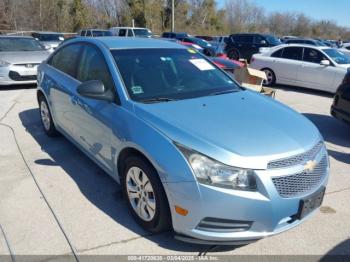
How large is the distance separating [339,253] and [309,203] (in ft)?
1.94

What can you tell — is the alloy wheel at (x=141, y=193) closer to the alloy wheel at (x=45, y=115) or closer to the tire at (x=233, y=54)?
the alloy wheel at (x=45, y=115)

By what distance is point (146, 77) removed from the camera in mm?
3518

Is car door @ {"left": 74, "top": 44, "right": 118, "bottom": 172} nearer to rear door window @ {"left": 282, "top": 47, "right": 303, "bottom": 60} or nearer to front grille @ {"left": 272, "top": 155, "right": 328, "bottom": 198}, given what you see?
front grille @ {"left": 272, "top": 155, "right": 328, "bottom": 198}

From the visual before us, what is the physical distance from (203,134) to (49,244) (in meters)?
1.62

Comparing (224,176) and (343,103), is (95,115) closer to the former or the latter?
(224,176)

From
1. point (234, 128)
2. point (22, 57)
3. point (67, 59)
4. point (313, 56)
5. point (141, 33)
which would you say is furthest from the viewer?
point (141, 33)

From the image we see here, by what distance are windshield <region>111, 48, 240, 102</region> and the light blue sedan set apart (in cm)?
1

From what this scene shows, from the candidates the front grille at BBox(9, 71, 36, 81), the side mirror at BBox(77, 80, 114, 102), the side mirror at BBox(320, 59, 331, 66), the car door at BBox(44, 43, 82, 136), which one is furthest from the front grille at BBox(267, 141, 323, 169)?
the front grille at BBox(9, 71, 36, 81)

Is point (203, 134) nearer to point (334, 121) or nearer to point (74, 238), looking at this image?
point (74, 238)

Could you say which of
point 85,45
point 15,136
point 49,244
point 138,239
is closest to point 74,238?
point 49,244

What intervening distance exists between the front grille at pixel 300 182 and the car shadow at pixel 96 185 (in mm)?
723

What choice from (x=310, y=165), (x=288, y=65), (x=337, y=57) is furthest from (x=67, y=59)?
(x=337, y=57)

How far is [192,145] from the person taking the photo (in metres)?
2.57

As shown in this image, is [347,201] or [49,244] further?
[347,201]
